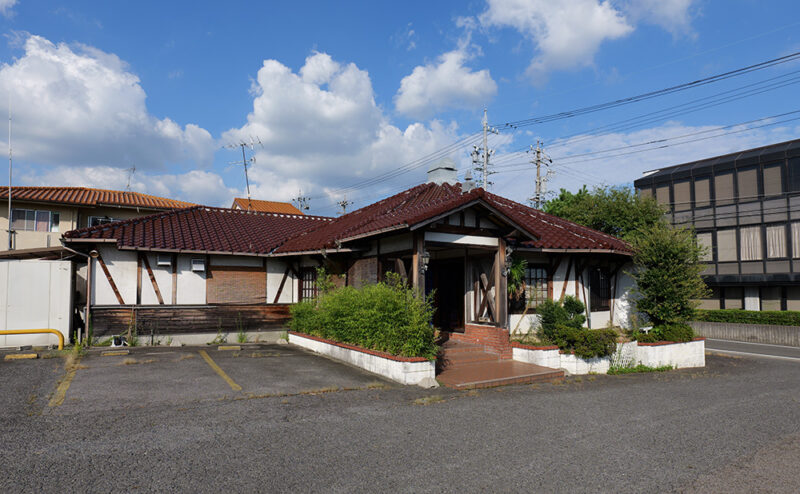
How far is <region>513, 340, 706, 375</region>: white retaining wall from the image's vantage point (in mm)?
10531

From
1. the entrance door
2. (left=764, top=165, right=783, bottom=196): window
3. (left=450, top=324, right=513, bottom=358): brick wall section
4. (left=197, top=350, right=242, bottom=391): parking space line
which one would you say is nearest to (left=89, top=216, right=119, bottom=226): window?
(left=197, top=350, right=242, bottom=391): parking space line

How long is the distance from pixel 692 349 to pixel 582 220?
10.6 meters

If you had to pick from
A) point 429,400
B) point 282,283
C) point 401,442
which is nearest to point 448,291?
point 282,283

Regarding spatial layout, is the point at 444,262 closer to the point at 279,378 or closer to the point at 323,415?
the point at 279,378

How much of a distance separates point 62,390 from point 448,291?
9.28 meters

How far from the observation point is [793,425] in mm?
6859

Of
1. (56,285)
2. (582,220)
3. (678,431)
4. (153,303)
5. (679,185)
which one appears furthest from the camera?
(679,185)

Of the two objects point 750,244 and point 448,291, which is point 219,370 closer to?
point 448,291

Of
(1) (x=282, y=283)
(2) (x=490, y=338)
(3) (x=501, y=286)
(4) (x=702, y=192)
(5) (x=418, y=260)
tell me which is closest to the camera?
(5) (x=418, y=260)

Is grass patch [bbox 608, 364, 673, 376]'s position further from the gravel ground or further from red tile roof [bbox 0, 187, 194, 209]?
red tile roof [bbox 0, 187, 194, 209]

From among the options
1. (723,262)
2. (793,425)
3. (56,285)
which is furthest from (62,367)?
(723,262)

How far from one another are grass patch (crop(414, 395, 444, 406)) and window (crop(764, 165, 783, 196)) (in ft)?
81.5

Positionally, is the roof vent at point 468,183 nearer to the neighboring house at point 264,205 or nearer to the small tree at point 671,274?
the small tree at point 671,274

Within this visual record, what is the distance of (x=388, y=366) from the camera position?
30.0 feet
